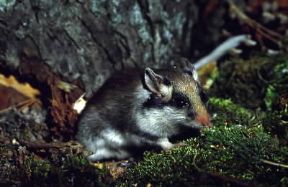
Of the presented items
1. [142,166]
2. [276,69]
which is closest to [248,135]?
[142,166]

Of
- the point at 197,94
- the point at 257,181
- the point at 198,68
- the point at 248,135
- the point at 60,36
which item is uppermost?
the point at 60,36

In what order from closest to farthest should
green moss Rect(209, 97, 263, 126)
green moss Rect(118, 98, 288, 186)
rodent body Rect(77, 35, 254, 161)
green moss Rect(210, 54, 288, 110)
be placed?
green moss Rect(118, 98, 288, 186), rodent body Rect(77, 35, 254, 161), green moss Rect(209, 97, 263, 126), green moss Rect(210, 54, 288, 110)

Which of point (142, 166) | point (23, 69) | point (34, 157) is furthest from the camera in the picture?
point (23, 69)

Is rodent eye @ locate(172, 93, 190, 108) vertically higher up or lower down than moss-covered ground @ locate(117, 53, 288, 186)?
higher up

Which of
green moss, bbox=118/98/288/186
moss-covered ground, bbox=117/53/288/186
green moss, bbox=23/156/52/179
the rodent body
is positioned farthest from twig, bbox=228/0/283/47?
green moss, bbox=23/156/52/179

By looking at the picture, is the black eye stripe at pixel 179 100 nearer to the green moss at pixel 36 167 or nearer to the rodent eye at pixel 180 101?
the rodent eye at pixel 180 101

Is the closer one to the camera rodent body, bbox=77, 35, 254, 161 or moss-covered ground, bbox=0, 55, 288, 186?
moss-covered ground, bbox=0, 55, 288, 186

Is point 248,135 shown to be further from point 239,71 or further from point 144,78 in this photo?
point 239,71

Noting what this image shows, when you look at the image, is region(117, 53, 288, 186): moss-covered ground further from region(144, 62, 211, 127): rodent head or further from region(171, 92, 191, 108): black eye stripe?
region(171, 92, 191, 108): black eye stripe
